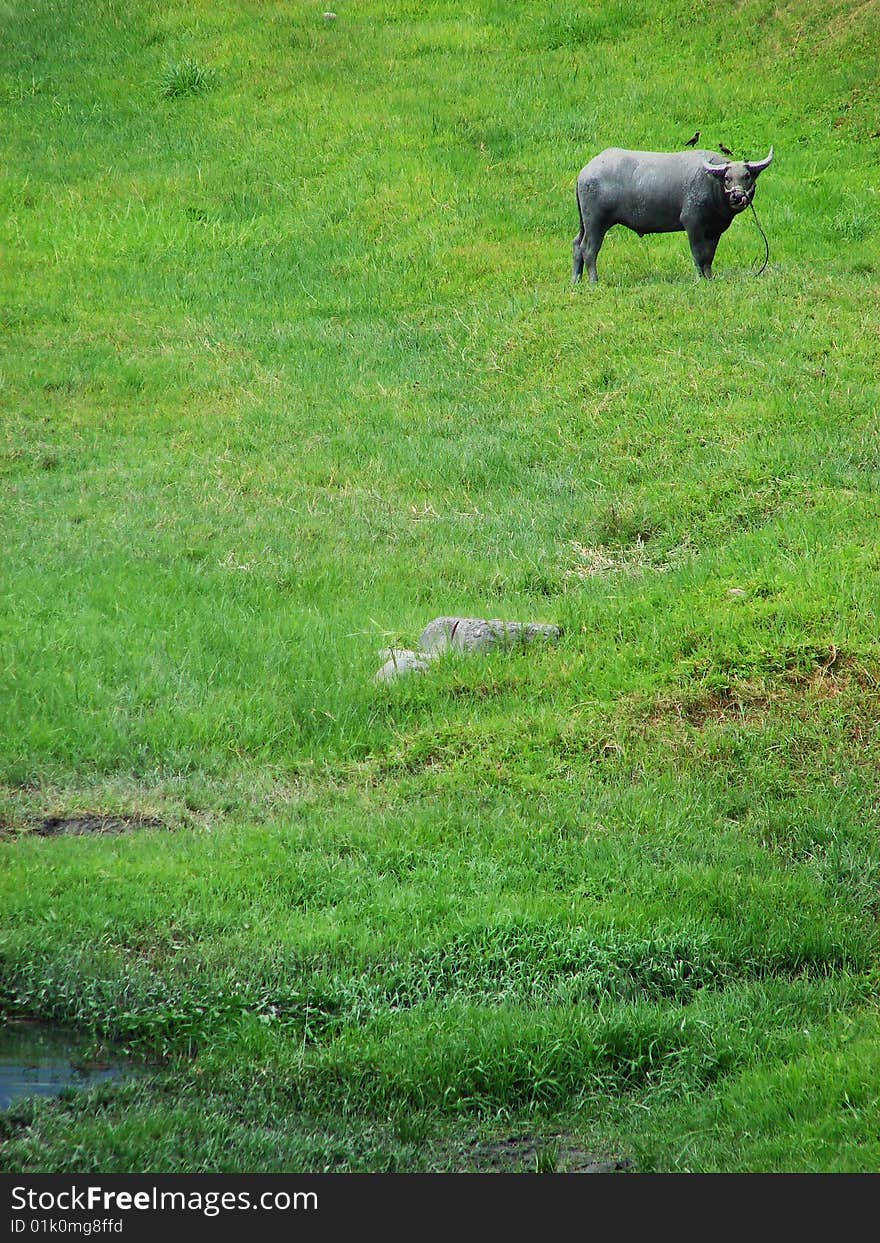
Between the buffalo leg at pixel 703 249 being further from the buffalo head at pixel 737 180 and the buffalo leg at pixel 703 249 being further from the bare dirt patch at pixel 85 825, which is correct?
the bare dirt patch at pixel 85 825

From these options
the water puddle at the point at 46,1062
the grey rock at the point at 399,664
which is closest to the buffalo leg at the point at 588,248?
the grey rock at the point at 399,664

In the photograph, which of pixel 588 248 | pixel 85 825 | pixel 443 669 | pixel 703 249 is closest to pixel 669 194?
pixel 703 249

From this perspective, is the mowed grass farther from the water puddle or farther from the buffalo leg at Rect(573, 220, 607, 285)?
the buffalo leg at Rect(573, 220, 607, 285)

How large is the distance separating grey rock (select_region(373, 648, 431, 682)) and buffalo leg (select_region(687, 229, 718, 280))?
313 inches

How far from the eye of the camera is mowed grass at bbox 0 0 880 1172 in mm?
4957

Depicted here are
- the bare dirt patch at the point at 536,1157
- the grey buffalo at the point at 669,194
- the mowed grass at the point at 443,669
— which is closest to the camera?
the bare dirt patch at the point at 536,1157

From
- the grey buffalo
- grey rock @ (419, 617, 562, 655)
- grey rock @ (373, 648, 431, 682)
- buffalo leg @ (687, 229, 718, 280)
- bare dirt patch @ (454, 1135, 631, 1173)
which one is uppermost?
the grey buffalo

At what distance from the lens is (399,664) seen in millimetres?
8141

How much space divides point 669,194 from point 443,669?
8.23 metres

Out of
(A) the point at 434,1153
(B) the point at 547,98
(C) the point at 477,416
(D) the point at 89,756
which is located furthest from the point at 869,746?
(B) the point at 547,98

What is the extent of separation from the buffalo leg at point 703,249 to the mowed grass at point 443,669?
640 millimetres

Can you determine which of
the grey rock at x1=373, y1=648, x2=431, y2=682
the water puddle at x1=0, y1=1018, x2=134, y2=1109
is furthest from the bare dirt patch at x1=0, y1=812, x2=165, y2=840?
the grey rock at x1=373, y1=648, x2=431, y2=682

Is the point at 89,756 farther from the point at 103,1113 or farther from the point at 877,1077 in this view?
the point at 877,1077

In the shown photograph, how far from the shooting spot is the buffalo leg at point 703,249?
14570 millimetres
